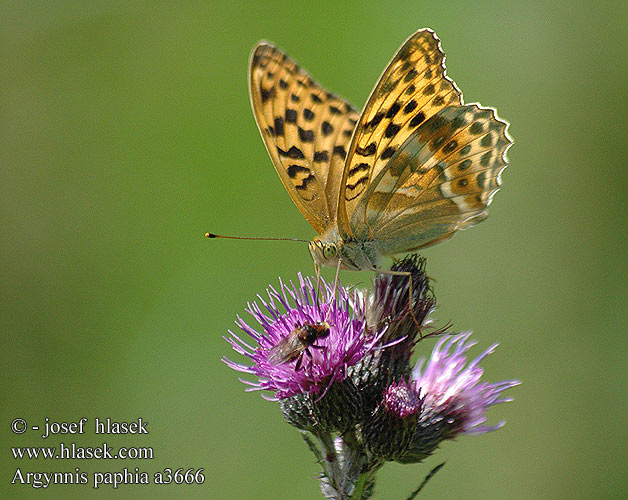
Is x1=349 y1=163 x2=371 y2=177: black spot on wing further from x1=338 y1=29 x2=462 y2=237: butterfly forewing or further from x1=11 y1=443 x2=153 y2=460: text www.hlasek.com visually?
x1=11 y1=443 x2=153 y2=460: text www.hlasek.com

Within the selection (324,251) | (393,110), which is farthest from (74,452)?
(393,110)

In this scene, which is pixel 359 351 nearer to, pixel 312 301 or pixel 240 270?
pixel 312 301

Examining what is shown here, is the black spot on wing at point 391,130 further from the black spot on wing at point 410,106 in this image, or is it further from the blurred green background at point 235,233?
the blurred green background at point 235,233

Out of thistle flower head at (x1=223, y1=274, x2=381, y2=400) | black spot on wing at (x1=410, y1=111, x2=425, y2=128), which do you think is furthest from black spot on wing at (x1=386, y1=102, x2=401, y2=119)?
thistle flower head at (x1=223, y1=274, x2=381, y2=400)

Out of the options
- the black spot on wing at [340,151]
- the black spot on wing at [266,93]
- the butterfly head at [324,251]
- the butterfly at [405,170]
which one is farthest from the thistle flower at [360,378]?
the black spot on wing at [266,93]

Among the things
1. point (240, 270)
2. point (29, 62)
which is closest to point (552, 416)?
point (240, 270)
